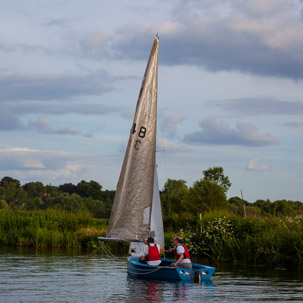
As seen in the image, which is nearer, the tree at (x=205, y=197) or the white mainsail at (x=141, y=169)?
the white mainsail at (x=141, y=169)

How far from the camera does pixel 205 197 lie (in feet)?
247

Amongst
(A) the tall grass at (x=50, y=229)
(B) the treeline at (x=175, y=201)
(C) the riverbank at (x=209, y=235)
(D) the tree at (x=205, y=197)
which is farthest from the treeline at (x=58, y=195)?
(C) the riverbank at (x=209, y=235)

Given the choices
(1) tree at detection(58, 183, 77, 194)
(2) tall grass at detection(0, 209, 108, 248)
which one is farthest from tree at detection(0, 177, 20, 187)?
(2) tall grass at detection(0, 209, 108, 248)

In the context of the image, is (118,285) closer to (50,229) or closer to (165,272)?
(165,272)

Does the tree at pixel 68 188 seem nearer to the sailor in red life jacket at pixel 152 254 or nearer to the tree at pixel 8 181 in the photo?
the tree at pixel 8 181

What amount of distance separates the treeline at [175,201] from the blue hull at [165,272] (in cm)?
1130

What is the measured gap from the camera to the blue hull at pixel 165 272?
892 inches

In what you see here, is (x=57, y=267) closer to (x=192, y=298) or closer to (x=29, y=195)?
(x=192, y=298)

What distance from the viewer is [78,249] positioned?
40.9 m

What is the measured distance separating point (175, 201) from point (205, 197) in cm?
905

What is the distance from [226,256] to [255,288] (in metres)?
10.4

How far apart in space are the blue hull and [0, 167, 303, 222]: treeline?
11.3 metres

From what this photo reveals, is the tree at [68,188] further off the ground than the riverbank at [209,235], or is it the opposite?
the tree at [68,188]

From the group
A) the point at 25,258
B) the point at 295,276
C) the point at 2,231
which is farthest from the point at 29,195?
the point at 295,276
